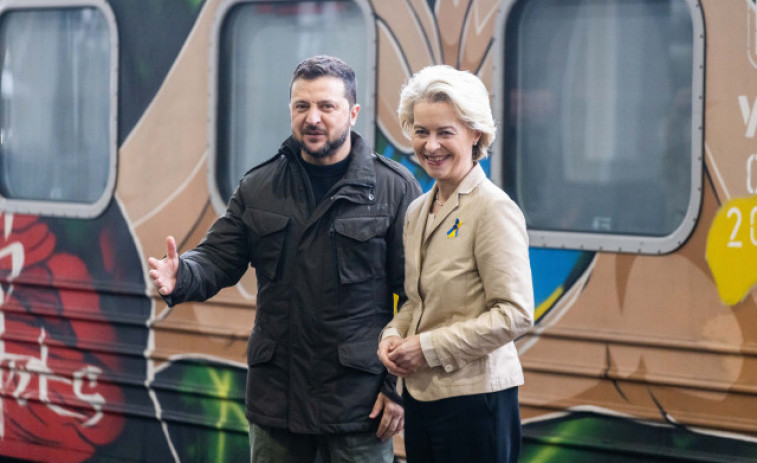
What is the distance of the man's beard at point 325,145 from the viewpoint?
299 centimetres

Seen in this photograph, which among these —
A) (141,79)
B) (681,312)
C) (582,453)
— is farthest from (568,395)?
(141,79)

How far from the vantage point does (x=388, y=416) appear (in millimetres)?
3025

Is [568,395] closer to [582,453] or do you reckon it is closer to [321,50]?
[582,453]

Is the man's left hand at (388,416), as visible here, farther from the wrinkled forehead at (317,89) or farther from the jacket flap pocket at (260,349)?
the wrinkled forehead at (317,89)

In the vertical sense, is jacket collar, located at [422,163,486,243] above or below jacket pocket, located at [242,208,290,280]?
above

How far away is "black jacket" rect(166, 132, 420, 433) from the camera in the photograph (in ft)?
9.89

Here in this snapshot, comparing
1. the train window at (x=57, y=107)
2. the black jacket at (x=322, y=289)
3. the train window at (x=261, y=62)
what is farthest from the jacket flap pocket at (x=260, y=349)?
the train window at (x=57, y=107)

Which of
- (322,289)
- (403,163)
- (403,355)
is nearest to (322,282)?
(322,289)

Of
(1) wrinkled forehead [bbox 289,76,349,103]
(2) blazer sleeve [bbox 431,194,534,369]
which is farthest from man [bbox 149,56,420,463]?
(2) blazer sleeve [bbox 431,194,534,369]

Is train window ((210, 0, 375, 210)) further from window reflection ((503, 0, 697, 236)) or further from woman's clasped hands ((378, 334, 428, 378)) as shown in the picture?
woman's clasped hands ((378, 334, 428, 378))

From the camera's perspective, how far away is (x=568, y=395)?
149 inches

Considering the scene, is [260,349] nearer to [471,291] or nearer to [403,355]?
[403,355]

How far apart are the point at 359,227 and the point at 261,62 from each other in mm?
1687

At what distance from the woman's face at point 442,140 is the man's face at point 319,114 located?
1.27ft
